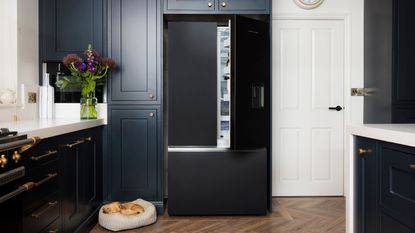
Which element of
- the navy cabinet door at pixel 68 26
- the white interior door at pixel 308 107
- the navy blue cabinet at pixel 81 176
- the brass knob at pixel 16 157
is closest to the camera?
the brass knob at pixel 16 157

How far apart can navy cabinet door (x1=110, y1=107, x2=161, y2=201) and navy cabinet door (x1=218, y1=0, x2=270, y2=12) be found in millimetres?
1133

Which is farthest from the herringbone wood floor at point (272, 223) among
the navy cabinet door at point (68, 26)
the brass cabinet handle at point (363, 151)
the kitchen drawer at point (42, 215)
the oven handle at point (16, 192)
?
the navy cabinet door at point (68, 26)

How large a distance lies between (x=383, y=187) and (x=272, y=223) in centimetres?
147

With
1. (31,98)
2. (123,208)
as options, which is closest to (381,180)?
(123,208)

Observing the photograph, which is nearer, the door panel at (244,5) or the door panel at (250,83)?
the door panel at (250,83)

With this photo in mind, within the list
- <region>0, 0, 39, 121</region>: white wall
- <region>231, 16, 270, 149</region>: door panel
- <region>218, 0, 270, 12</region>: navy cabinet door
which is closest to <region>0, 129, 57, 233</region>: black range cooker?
<region>0, 0, 39, 121</region>: white wall

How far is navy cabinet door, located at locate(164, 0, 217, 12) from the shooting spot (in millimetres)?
2965

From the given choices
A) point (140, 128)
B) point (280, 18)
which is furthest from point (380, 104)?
point (140, 128)

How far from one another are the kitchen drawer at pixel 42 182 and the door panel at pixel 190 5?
1.69 m

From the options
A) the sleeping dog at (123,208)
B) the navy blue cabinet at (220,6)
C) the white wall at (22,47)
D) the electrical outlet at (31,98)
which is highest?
the navy blue cabinet at (220,6)

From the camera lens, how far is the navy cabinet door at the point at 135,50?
117 inches

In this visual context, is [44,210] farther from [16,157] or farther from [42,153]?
[16,157]

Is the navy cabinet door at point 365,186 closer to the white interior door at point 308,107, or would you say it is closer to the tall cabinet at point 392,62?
the tall cabinet at point 392,62

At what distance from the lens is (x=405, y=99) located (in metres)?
2.68
